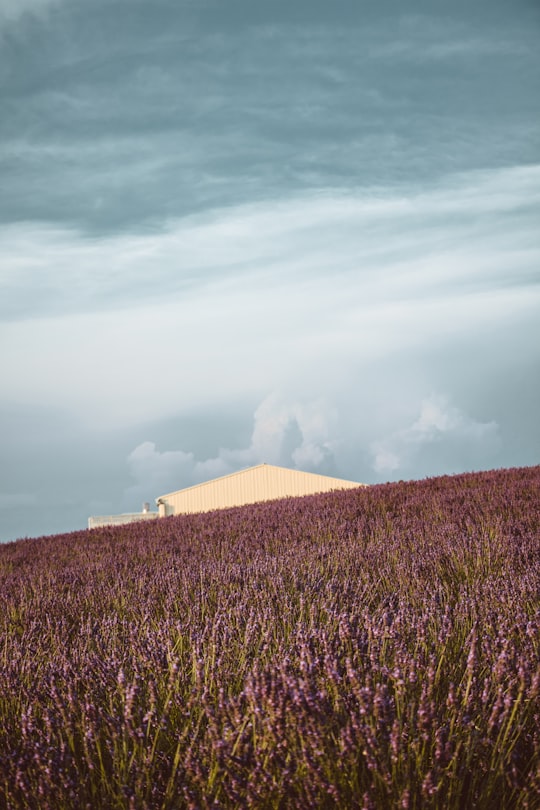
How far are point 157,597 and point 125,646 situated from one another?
133cm

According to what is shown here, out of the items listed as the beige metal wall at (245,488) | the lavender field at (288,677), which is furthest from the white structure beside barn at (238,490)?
the lavender field at (288,677)

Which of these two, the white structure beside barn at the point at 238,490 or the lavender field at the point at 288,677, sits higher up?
the white structure beside barn at the point at 238,490

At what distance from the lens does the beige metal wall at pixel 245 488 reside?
82.4ft

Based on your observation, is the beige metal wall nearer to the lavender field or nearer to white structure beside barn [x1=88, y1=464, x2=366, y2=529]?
white structure beside barn [x1=88, y1=464, x2=366, y2=529]

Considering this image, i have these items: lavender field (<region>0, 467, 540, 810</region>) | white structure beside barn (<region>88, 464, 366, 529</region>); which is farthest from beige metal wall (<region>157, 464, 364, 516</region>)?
lavender field (<region>0, 467, 540, 810</region>)

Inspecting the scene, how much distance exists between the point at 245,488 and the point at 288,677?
24.1 meters

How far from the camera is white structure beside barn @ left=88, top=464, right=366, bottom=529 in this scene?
25.1 metres

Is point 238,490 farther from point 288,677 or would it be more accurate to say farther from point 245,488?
point 288,677

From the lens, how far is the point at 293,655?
2.56 metres

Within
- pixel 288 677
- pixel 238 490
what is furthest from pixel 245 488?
pixel 288 677

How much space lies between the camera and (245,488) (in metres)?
25.7

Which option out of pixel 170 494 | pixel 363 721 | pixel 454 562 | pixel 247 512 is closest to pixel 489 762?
pixel 363 721

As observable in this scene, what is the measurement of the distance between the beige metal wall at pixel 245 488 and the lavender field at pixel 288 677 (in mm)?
18717

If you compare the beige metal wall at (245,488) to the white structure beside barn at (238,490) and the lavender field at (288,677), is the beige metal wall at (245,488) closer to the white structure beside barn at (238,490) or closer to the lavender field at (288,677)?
the white structure beside barn at (238,490)
